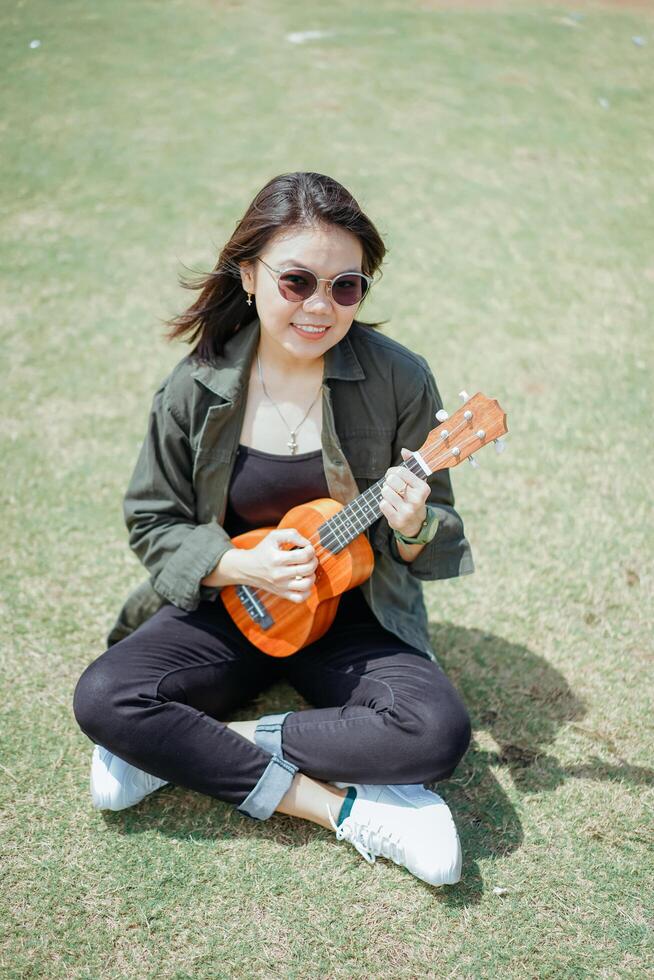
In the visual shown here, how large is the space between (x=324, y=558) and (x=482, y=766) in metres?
0.90

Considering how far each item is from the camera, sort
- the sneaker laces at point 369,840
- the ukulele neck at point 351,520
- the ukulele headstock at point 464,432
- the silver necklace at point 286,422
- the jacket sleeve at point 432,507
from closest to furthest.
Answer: the ukulele headstock at point 464,432
the sneaker laces at point 369,840
the ukulele neck at point 351,520
the jacket sleeve at point 432,507
the silver necklace at point 286,422

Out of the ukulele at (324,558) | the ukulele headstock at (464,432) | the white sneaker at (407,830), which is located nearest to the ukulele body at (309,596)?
the ukulele at (324,558)

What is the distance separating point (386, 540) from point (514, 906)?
3.71ft

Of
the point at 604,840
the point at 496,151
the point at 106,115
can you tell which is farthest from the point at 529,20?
the point at 604,840

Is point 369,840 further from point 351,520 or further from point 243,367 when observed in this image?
point 243,367

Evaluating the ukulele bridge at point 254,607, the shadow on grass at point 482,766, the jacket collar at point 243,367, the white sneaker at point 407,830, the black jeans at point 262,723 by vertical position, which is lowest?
the shadow on grass at point 482,766

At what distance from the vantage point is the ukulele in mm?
2590

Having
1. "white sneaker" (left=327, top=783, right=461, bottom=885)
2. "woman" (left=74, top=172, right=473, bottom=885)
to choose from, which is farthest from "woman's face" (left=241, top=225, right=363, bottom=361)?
"white sneaker" (left=327, top=783, right=461, bottom=885)

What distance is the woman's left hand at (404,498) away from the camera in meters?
2.51

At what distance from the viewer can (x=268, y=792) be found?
2.67 m

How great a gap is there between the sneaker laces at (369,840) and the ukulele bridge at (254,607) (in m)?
0.63

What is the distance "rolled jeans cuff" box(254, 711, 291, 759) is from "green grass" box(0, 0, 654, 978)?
0.78 feet

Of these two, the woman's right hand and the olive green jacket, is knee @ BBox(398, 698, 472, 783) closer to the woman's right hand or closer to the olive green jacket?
the olive green jacket

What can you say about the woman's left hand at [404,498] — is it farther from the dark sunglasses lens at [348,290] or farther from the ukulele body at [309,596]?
the dark sunglasses lens at [348,290]
